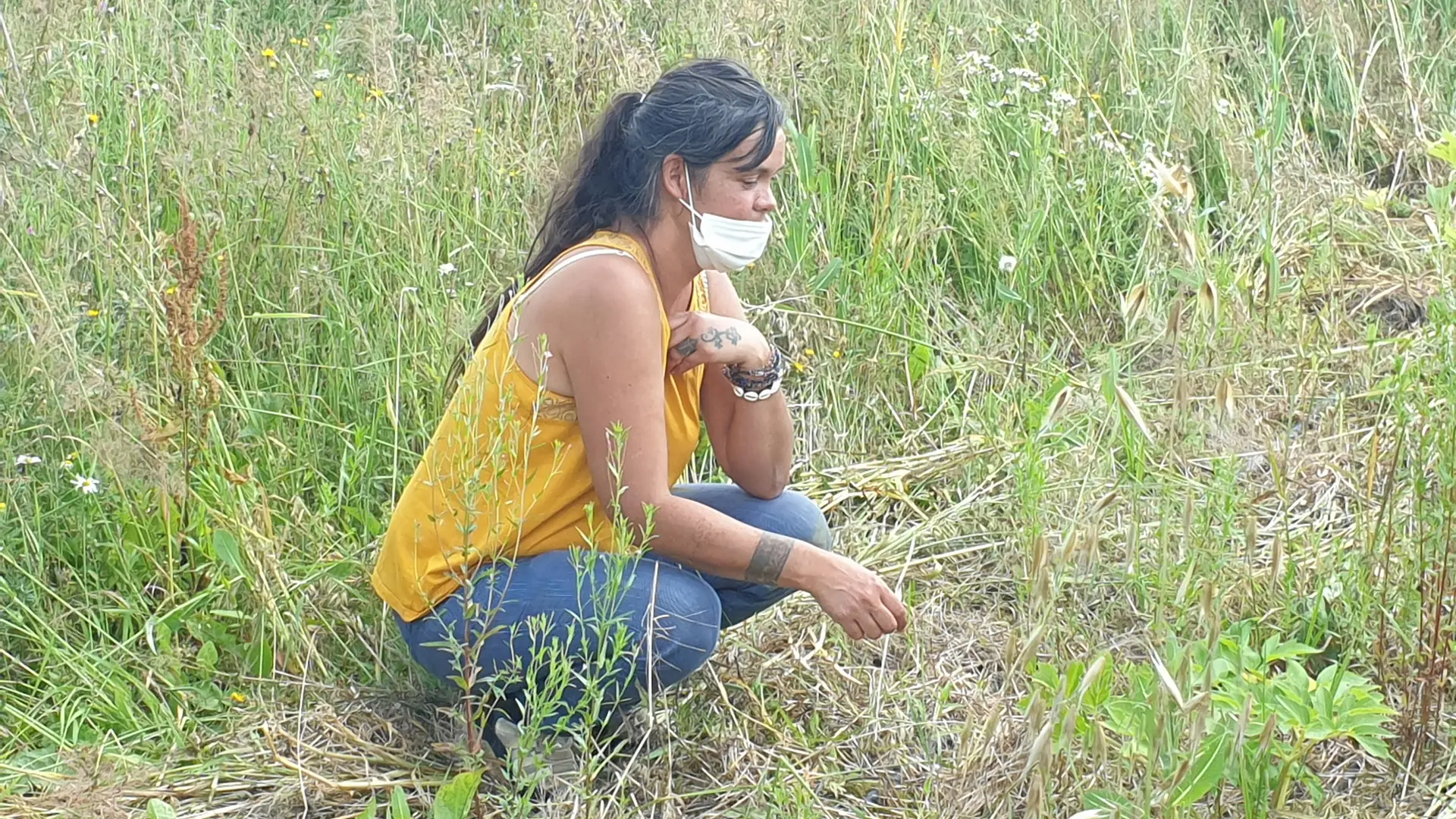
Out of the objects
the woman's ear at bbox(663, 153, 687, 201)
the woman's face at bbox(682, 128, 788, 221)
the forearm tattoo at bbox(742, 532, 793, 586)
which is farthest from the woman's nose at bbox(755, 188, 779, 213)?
the forearm tattoo at bbox(742, 532, 793, 586)

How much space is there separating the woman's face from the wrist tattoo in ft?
0.69

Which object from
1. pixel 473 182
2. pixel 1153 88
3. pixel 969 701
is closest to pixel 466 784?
pixel 969 701

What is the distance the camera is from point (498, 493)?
2.20 meters

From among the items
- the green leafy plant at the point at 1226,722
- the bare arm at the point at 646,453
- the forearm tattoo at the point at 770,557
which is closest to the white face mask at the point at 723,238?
the bare arm at the point at 646,453

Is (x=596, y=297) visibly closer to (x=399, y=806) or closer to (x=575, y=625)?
(x=575, y=625)

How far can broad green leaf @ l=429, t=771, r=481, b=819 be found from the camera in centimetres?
211

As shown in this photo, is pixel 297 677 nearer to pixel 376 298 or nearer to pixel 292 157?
pixel 376 298

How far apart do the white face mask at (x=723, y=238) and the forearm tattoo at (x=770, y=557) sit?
0.42m

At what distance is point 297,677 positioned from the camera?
251 centimetres

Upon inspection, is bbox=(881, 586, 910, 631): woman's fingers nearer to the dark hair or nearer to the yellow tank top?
the yellow tank top

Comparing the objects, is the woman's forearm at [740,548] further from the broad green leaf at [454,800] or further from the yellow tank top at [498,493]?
the broad green leaf at [454,800]

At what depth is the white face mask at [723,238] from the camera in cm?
223

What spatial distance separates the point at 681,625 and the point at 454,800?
41 centimetres

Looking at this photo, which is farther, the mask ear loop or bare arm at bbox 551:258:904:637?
the mask ear loop
